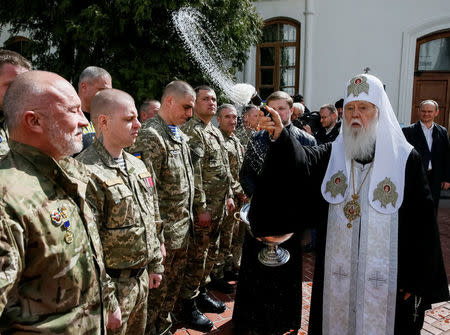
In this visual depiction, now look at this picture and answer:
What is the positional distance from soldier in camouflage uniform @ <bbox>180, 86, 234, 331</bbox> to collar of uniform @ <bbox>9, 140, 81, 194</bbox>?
6.76ft

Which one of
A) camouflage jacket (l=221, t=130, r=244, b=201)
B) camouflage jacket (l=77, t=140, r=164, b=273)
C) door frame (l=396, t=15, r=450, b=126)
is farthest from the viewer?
door frame (l=396, t=15, r=450, b=126)

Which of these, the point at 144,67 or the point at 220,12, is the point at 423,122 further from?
the point at 144,67

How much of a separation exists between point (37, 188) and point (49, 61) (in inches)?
269

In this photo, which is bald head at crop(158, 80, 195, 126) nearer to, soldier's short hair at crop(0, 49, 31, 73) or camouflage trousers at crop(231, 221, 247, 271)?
soldier's short hair at crop(0, 49, 31, 73)

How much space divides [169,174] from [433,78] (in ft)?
31.9

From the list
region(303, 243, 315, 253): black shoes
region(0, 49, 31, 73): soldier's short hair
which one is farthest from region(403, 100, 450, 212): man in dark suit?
region(0, 49, 31, 73): soldier's short hair

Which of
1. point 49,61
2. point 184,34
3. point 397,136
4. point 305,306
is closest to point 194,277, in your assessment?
point 305,306

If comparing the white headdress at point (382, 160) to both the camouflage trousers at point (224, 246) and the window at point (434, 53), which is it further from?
the window at point (434, 53)

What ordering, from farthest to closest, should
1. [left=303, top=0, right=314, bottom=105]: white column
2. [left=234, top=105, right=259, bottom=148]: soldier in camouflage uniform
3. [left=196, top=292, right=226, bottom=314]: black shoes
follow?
[left=303, top=0, right=314, bottom=105]: white column, [left=234, top=105, right=259, bottom=148]: soldier in camouflage uniform, [left=196, top=292, right=226, bottom=314]: black shoes

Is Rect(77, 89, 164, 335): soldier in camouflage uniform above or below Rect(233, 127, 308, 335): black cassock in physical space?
above

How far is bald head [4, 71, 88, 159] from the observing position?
1.34 meters

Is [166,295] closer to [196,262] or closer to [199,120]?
[196,262]

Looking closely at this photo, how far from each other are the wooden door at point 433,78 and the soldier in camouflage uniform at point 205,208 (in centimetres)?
820

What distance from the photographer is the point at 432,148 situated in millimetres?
6184
